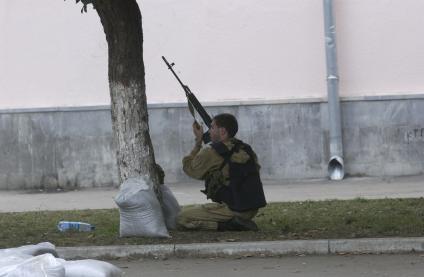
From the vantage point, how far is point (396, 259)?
7602mm

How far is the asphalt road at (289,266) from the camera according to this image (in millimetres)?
7055

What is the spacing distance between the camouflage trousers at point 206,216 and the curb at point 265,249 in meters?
0.52

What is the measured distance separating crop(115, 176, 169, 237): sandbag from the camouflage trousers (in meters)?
0.30

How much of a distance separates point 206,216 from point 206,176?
542 mm

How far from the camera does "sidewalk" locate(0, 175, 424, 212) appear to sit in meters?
12.4

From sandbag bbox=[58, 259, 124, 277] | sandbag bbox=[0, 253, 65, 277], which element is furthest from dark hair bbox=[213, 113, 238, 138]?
sandbag bbox=[0, 253, 65, 277]

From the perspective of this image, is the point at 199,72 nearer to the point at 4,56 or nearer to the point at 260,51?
the point at 260,51

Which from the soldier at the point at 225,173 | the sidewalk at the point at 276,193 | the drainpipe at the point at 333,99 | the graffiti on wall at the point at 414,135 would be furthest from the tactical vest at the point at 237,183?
the graffiti on wall at the point at 414,135

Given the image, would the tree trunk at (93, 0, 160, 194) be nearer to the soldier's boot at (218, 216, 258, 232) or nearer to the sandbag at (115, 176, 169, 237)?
the sandbag at (115, 176, 169, 237)

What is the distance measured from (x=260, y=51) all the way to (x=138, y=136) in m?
6.73

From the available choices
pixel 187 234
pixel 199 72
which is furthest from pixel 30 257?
pixel 199 72

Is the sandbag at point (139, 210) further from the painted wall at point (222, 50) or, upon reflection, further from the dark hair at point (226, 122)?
the painted wall at point (222, 50)

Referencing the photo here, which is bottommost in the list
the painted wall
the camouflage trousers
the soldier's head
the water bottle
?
the water bottle

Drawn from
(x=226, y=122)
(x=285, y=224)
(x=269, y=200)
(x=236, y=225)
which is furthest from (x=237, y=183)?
(x=269, y=200)
